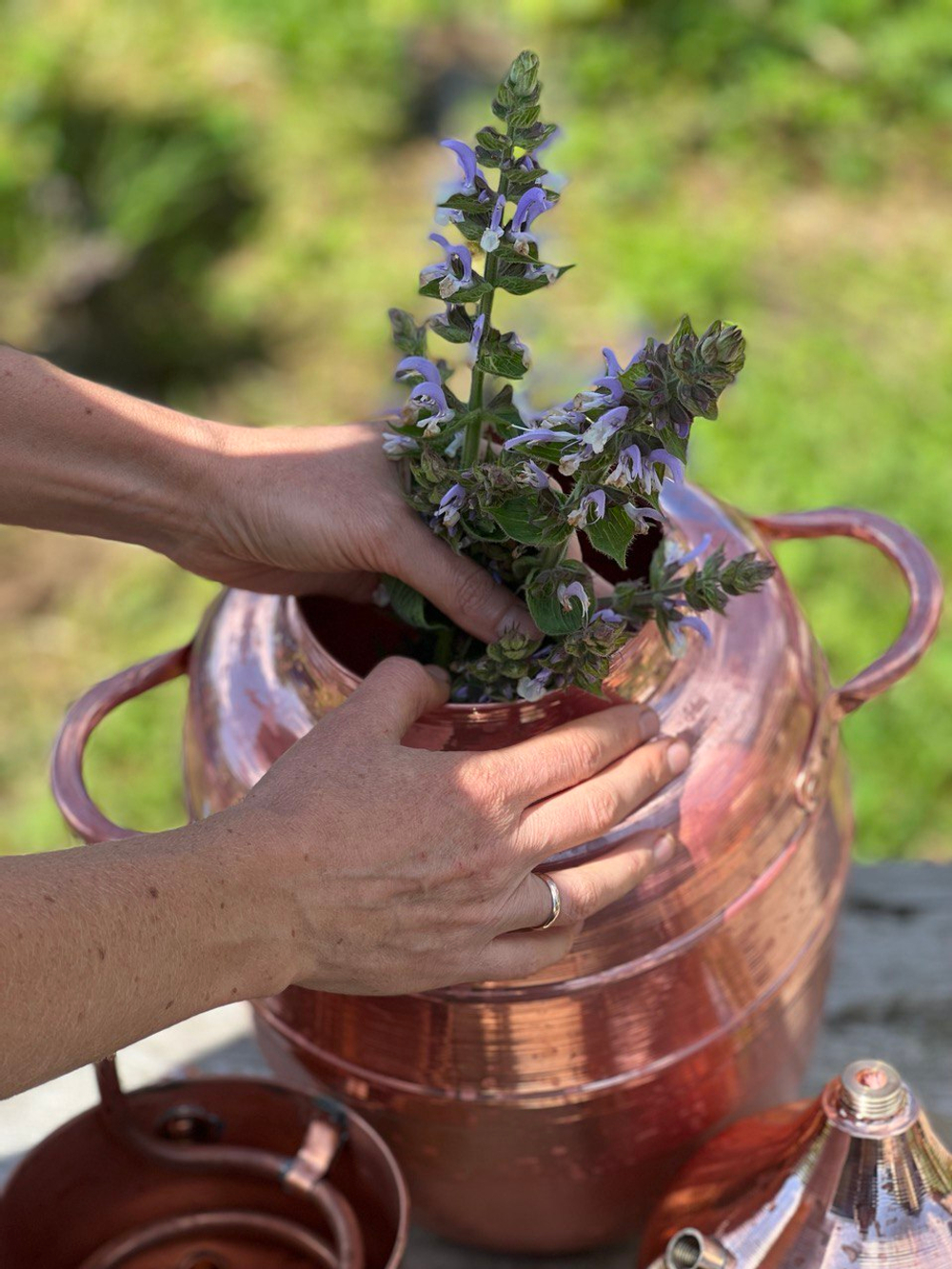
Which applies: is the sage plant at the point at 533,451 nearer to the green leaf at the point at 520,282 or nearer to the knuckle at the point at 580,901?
the green leaf at the point at 520,282

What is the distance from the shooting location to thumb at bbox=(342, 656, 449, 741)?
0.99 metres

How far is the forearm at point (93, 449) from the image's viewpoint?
3.92 feet

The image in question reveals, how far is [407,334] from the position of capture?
1.07 m

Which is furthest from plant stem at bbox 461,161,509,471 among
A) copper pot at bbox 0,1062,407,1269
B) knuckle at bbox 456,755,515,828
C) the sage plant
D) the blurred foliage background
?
the blurred foliage background

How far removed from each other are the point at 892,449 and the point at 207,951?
6.97 feet

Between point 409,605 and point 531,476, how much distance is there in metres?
0.20

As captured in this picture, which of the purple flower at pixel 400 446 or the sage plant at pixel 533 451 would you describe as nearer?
the sage plant at pixel 533 451

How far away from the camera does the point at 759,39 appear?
368 cm

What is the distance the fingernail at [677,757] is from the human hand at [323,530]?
0.45ft

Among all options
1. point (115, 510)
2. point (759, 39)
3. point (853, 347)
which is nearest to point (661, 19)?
point (759, 39)

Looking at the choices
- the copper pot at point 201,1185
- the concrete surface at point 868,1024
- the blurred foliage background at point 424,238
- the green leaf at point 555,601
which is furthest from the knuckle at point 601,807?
the blurred foliage background at point 424,238

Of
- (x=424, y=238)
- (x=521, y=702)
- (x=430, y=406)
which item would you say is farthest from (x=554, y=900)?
(x=424, y=238)

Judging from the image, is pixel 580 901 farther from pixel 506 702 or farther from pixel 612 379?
pixel 612 379

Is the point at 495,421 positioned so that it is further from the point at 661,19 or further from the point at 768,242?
the point at 661,19
